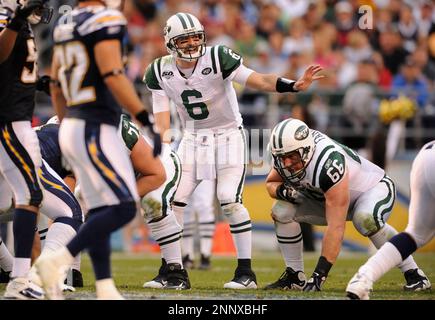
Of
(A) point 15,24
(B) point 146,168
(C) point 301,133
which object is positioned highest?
(A) point 15,24

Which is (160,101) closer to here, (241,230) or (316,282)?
(241,230)

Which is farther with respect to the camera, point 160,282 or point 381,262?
point 160,282

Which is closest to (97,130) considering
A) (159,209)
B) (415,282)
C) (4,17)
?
(4,17)

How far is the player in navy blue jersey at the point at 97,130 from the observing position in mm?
5637

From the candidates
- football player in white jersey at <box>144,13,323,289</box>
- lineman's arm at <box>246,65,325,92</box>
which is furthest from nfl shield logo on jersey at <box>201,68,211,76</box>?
lineman's arm at <box>246,65,325,92</box>

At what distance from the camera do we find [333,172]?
23.3ft

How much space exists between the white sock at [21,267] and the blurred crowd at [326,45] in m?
7.84

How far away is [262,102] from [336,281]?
621 centimetres

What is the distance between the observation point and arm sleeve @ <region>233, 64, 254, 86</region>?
7.76m

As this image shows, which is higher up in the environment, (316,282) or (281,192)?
(281,192)

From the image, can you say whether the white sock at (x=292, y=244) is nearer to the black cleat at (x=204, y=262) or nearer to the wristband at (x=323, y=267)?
the wristband at (x=323, y=267)

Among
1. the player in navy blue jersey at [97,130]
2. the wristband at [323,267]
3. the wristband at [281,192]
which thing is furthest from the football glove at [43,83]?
the wristband at [323,267]

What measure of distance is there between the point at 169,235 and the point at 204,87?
130cm
